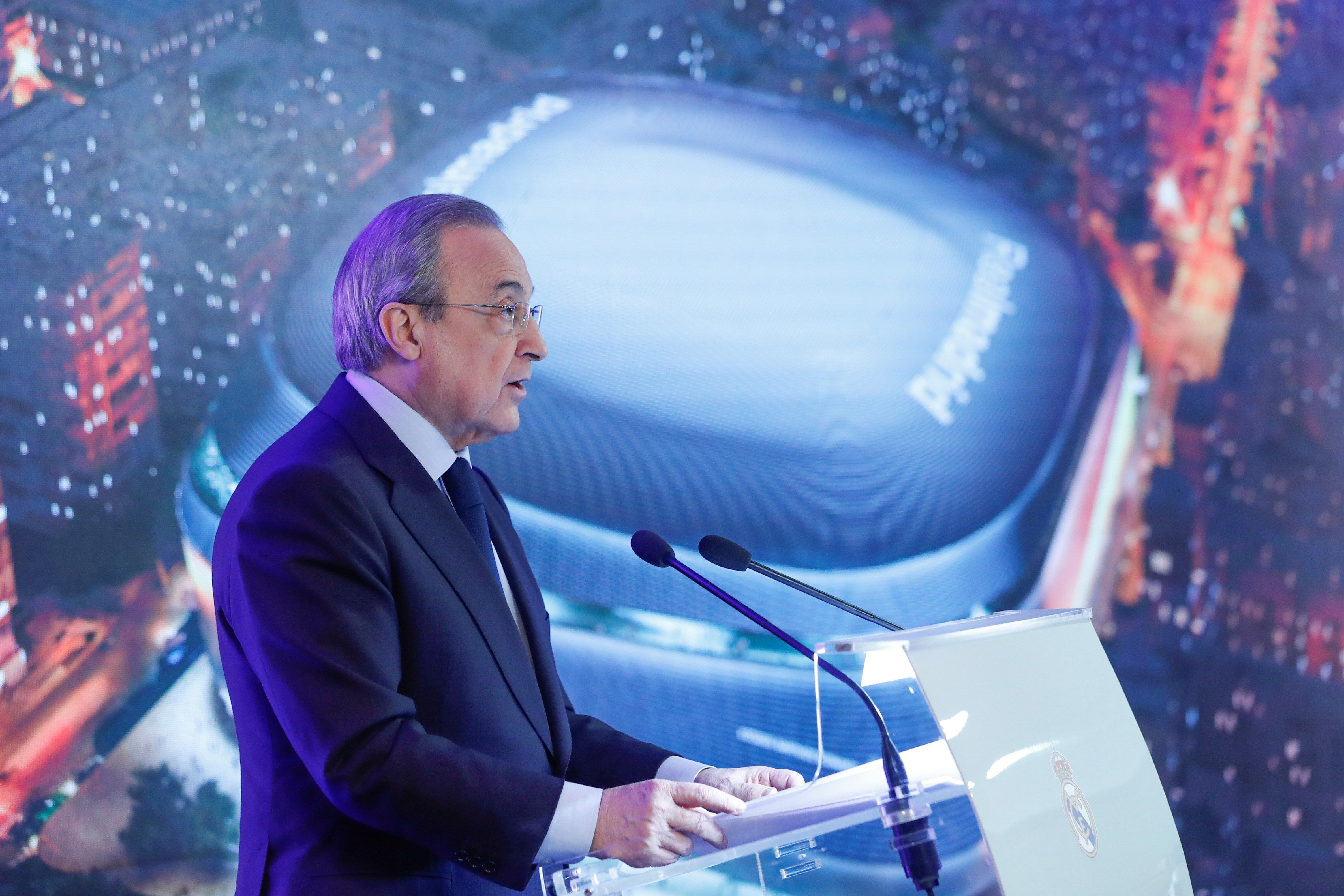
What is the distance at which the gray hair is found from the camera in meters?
1.58

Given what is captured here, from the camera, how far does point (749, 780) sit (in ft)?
5.09

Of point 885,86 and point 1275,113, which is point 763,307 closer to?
point 885,86

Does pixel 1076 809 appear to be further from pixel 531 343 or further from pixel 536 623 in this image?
pixel 531 343

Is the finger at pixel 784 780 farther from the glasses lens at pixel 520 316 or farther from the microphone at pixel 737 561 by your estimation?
the glasses lens at pixel 520 316

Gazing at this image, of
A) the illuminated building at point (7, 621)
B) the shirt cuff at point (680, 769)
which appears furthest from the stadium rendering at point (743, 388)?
the shirt cuff at point (680, 769)

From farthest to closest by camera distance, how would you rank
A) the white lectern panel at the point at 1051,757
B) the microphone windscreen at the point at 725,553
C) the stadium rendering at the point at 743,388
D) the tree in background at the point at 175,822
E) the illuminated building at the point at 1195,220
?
the illuminated building at the point at 1195,220 → the stadium rendering at the point at 743,388 → the tree in background at the point at 175,822 → the microphone windscreen at the point at 725,553 → the white lectern panel at the point at 1051,757

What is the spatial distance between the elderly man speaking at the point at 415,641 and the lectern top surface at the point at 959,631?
0.28 meters

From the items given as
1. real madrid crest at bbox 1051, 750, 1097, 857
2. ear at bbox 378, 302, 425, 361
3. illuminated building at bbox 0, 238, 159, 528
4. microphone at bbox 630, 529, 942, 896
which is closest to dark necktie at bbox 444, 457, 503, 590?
ear at bbox 378, 302, 425, 361

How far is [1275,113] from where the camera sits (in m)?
4.17

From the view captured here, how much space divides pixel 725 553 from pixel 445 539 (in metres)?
0.46

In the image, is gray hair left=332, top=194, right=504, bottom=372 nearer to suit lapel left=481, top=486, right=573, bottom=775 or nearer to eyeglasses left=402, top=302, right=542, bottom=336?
eyeglasses left=402, top=302, right=542, bottom=336

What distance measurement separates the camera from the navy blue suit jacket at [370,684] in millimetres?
1246

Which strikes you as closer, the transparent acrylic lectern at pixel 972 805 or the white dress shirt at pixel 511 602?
the transparent acrylic lectern at pixel 972 805

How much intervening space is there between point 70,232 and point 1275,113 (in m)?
4.31
